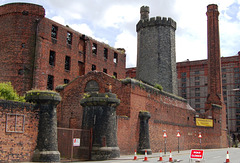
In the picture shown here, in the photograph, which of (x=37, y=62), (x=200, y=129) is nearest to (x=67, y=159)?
(x=37, y=62)

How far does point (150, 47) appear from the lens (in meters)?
43.0

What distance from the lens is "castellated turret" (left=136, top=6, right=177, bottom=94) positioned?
1647 inches

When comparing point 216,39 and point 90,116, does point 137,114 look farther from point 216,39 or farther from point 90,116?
point 216,39

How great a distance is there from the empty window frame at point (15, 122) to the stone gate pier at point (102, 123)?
251 inches

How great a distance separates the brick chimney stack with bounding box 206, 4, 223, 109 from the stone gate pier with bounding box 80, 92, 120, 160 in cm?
2996

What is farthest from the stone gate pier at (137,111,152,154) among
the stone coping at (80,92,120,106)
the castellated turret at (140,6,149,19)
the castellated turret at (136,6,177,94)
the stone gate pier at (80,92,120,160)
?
the castellated turret at (140,6,149,19)

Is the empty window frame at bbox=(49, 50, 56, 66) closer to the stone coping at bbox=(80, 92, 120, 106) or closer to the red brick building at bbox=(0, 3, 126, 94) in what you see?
the red brick building at bbox=(0, 3, 126, 94)

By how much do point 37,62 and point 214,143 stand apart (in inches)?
1130

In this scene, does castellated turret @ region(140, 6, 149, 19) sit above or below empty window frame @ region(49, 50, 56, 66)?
above

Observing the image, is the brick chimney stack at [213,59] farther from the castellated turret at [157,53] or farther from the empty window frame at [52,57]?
the empty window frame at [52,57]

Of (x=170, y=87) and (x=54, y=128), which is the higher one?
(x=170, y=87)

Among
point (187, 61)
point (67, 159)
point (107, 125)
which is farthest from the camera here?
point (187, 61)

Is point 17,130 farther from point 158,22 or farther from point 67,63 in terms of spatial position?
point 158,22

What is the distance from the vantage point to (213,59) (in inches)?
2047
